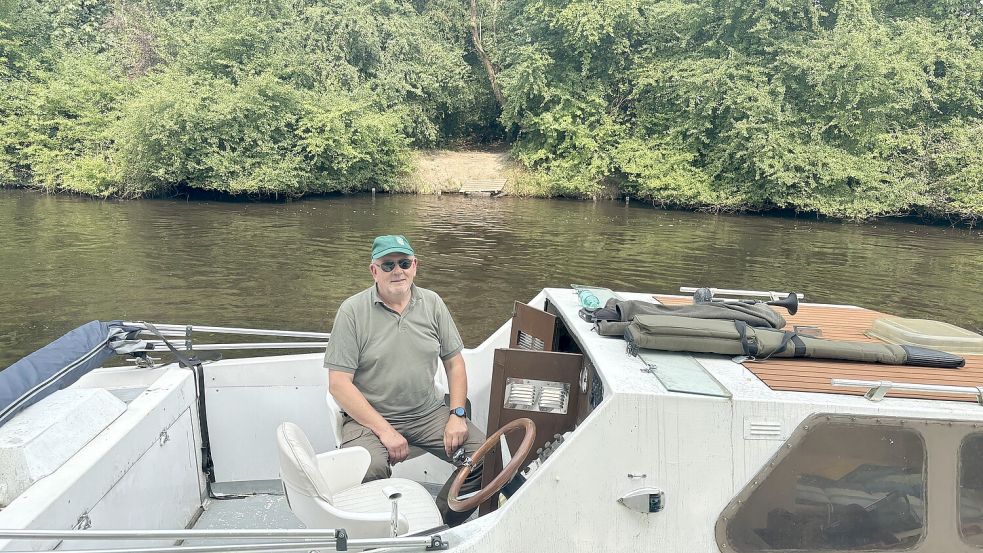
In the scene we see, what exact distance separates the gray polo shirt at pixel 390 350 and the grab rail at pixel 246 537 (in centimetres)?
109

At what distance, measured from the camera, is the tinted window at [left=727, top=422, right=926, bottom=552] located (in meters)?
2.55

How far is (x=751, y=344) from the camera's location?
3.01 meters

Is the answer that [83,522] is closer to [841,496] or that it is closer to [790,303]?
[841,496]

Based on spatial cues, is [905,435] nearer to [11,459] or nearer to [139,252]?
[11,459]

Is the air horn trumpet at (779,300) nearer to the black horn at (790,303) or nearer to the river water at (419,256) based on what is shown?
the black horn at (790,303)

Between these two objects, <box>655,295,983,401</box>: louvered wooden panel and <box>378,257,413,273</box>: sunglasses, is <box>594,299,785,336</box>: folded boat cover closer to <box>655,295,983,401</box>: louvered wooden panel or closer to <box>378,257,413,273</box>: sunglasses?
<box>655,295,983,401</box>: louvered wooden panel

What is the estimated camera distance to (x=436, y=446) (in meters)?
3.62

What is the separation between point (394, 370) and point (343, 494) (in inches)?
25.6

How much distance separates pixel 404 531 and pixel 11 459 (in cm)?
141

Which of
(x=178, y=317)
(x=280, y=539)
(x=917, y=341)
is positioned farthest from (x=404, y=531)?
(x=178, y=317)

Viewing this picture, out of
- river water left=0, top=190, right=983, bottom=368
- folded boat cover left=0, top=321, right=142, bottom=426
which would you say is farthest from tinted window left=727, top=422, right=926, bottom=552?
river water left=0, top=190, right=983, bottom=368

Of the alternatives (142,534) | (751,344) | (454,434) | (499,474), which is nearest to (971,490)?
(751,344)

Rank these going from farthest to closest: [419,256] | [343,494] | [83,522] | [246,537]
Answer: [419,256] < [343,494] < [83,522] < [246,537]

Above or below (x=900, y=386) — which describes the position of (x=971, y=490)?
below
